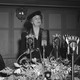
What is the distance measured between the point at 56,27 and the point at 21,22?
730mm

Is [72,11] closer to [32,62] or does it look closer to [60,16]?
[60,16]

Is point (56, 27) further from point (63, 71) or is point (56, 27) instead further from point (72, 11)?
point (63, 71)

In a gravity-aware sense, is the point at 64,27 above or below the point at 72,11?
below

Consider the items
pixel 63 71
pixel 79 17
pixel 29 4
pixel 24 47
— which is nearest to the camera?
pixel 63 71

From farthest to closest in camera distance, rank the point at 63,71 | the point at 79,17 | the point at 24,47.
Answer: the point at 79,17 → the point at 24,47 → the point at 63,71

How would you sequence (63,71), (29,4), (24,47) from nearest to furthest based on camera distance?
(63,71)
(24,47)
(29,4)

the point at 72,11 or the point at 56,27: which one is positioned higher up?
the point at 72,11

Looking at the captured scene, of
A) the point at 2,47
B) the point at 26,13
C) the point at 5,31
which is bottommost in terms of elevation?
the point at 2,47

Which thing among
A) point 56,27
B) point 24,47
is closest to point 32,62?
point 24,47

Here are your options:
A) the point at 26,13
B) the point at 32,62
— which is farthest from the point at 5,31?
the point at 32,62

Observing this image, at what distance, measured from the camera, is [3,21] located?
459cm

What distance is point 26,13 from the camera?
A: 181 inches

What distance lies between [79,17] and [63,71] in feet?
11.9

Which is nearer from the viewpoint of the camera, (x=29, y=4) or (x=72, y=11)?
(x=29, y=4)
